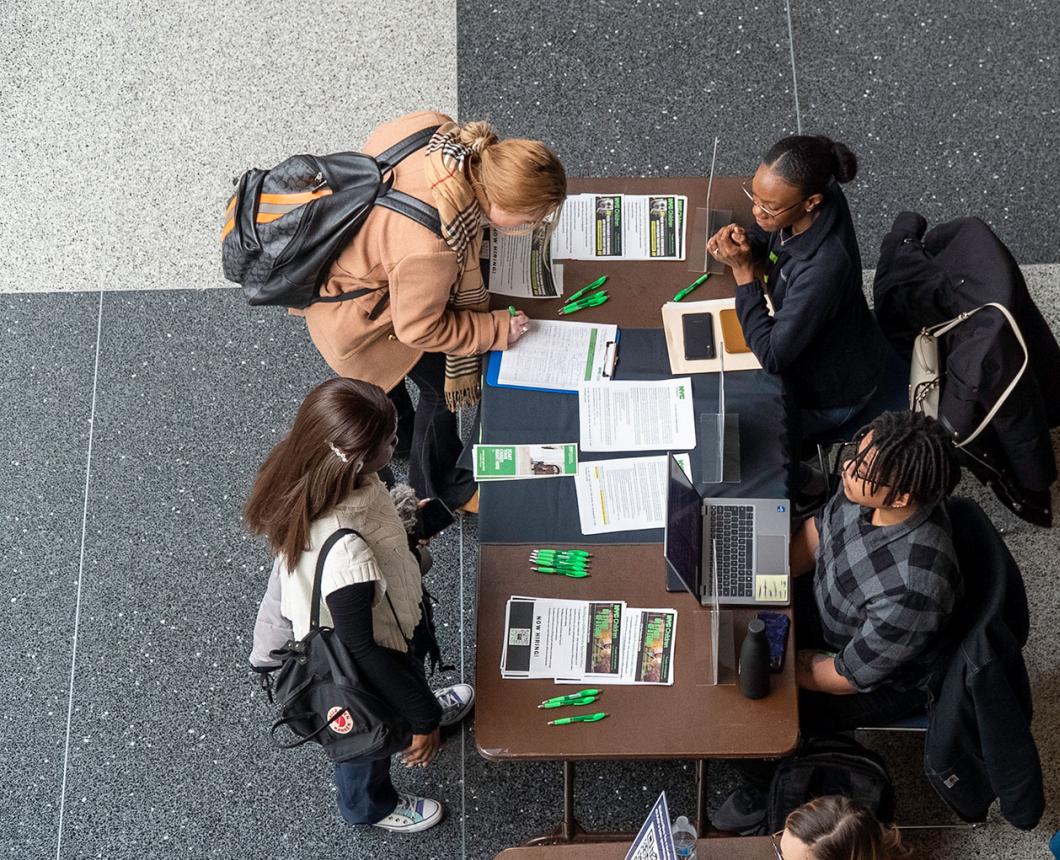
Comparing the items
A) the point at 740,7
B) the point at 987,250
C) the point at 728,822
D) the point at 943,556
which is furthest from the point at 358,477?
the point at 740,7

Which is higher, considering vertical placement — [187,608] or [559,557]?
[559,557]

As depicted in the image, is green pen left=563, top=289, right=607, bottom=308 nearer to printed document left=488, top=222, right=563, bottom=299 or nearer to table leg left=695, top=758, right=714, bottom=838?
printed document left=488, top=222, right=563, bottom=299

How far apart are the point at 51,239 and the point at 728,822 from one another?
9.30ft

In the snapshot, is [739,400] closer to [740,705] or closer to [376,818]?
[740,705]

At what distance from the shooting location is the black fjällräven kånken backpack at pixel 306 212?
237 centimetres

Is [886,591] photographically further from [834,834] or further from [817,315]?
[817,315]

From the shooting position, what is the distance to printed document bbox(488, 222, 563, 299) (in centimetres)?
274

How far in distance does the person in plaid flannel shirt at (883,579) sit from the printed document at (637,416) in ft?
1.29

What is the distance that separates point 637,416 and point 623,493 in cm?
21

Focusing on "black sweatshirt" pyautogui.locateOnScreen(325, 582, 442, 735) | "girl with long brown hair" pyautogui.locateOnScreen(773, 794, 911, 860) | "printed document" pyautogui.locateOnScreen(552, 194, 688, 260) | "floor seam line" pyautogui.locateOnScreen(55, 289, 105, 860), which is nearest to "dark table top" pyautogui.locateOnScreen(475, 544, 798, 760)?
"black sweatshirt" pyautogui.locateOnScreen(325, 582, 442, 735)

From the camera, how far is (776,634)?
2.26 m

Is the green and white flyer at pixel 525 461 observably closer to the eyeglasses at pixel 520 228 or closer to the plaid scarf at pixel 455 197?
the plaid scarf at pixel 455 197

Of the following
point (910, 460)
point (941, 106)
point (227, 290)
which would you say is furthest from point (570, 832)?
point (941, 106)

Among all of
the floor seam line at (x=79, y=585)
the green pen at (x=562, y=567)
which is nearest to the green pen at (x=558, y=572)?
the green pen at (x=562, y=567)
